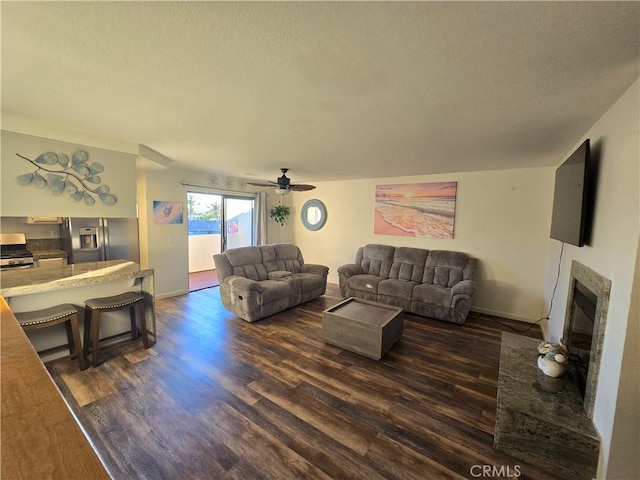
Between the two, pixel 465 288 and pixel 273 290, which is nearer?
pixel 465 288

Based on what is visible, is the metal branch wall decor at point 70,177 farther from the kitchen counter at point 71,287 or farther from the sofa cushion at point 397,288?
the sofa cushion at point 397,288

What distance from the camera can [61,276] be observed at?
8.40ft

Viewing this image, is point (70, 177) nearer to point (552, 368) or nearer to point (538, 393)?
point (538, 393)

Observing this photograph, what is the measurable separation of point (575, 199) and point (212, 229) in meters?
7.20

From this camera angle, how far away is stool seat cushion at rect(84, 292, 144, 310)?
2.63 meters

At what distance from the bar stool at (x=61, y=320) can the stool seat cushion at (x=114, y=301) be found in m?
0.15

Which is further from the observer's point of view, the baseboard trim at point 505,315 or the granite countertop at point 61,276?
the baseboard trim at point 505,315

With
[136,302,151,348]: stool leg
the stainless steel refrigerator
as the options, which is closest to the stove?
the stainless steel refrigerator

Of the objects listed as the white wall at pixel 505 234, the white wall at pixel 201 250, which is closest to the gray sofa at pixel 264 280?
the white wall at pixel 505 234

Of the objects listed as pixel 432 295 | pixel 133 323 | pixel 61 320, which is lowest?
pixel 133 323

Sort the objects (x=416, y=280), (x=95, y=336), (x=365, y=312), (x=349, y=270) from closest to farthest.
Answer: (x=95, y=336)
(x=365, y=312)
(x=416, y=280)
(x=349, y=270)

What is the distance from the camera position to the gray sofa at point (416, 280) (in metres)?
3.87

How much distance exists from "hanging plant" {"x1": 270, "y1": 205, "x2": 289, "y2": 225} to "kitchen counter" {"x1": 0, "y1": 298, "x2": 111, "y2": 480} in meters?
5.86

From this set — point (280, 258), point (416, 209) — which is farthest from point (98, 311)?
point (416, 209)
